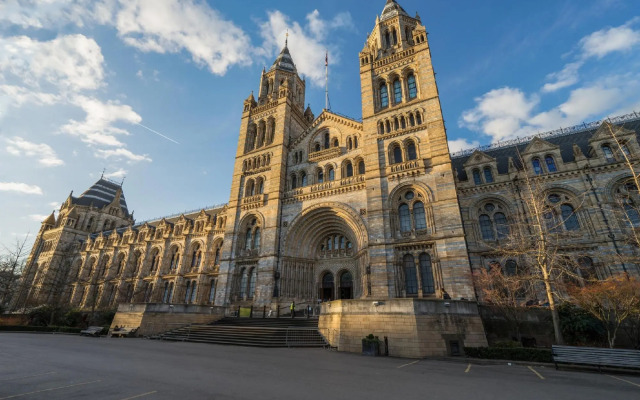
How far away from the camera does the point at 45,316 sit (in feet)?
90.7

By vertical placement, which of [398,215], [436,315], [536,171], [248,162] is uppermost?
[248,162]

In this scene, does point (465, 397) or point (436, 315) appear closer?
point (465, 397)

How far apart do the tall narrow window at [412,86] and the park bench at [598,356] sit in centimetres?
2161

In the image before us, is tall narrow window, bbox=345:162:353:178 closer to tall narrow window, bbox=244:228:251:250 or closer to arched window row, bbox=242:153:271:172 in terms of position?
arched window row, bbox=242:153:271:172

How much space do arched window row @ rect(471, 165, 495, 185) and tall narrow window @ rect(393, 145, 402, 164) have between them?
25.5 ft

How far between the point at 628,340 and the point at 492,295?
20.6ft

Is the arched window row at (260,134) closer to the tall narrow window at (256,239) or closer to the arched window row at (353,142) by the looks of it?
the arched window row at (353,142)

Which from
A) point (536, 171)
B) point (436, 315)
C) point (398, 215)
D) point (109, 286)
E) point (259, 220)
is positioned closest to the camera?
point (436, 315)

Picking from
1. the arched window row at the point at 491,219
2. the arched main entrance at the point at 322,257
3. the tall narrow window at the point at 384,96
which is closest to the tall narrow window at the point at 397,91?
the tall narrow window at the point at 384,96

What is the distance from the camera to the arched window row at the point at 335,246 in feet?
85.1

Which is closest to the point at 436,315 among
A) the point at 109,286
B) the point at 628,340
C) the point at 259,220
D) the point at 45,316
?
the point at 628,340

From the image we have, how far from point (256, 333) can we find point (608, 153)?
101ft

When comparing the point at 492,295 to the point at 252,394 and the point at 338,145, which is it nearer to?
the point at 252,394

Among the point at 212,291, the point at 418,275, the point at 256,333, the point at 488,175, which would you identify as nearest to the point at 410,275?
the point at 418,275
